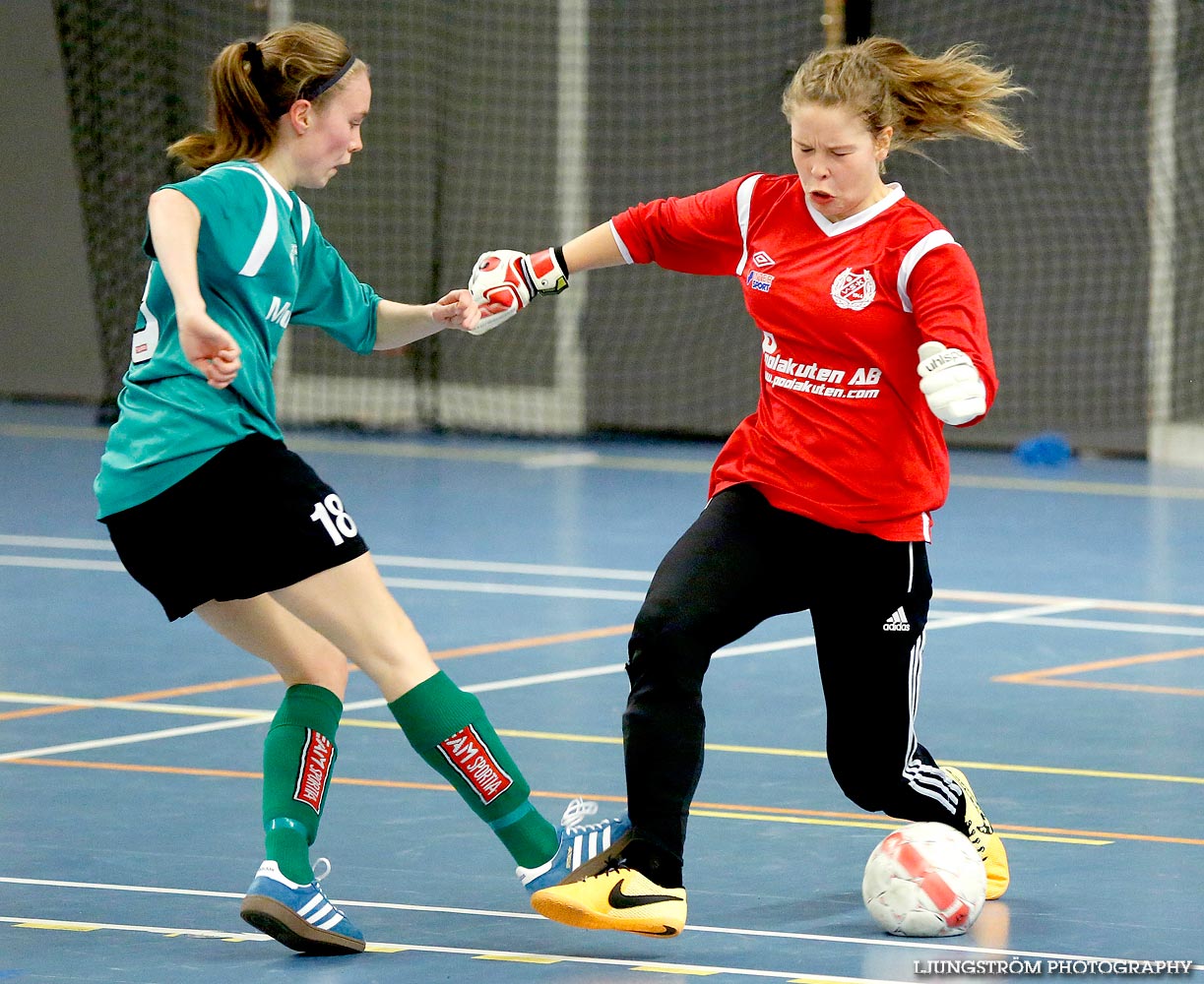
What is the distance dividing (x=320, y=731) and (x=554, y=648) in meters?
3.18

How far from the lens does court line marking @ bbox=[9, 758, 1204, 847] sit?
4.64m

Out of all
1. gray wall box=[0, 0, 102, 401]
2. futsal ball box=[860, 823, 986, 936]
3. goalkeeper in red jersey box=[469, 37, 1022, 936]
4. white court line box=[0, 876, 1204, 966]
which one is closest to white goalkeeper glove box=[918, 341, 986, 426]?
goalkeeper in red jersey box=[469, 37, 1022, 936]

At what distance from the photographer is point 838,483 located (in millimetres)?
4012

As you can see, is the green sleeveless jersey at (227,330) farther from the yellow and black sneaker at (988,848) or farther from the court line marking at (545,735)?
the court line marking at (545,735)

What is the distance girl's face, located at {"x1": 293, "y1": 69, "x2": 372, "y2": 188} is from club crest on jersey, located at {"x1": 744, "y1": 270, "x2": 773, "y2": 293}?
823 mm

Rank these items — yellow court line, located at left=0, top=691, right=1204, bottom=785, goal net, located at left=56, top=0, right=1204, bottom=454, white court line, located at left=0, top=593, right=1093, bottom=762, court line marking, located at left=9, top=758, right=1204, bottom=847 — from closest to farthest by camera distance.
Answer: court line marking, located at left=9, top=758, right=1204, bottom=847 → yellow court line, located at left=0, top=691, right=1204, bottom=785 → white court line, located at left=0, top=593, right=1093, bottom=762 → goal net, located at left=56, top=0, right=1204, bottom=454

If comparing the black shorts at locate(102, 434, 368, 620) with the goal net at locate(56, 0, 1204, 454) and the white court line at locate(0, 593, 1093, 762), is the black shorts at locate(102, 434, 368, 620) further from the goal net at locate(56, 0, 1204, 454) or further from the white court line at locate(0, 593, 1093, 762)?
the goal net at locate(56, 0, 1204, 454)

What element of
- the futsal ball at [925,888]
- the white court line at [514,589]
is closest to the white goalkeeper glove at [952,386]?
the futsal ball at [925,888]

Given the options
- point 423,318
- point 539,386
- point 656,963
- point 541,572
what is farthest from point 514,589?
point 539,386

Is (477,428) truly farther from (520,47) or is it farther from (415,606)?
(415,606)

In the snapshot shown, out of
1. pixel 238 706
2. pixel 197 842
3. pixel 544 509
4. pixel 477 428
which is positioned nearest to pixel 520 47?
pixel 477 428

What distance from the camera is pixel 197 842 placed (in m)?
4.56

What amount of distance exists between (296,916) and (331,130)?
1439mm

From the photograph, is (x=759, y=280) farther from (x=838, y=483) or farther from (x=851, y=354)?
(x=838, y=483)
